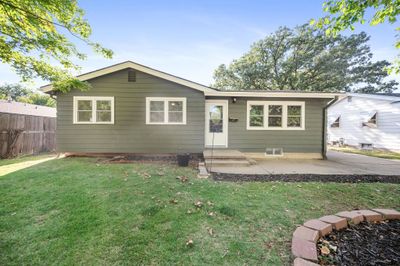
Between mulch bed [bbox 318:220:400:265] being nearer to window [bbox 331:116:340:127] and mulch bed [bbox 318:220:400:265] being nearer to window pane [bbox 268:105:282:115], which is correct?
window pane [bbox 268:105:282:115]

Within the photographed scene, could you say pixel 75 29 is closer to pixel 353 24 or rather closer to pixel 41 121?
pixel 353 24

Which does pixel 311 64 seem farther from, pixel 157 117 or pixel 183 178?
pixel 183 178

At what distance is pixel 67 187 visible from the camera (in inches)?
167

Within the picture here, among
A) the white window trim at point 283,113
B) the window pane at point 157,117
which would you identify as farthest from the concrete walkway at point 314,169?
the window pane at point 157,117

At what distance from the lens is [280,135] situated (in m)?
8.85

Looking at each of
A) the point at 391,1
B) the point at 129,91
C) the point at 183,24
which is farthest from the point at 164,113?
the point at 391,1

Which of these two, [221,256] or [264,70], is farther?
[264,70]

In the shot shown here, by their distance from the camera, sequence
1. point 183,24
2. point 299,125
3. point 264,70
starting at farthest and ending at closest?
point 264,70
point 183,24
point 299,125

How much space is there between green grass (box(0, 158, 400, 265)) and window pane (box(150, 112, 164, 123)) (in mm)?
3716

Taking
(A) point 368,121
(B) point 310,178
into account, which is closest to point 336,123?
(A) point 368,121

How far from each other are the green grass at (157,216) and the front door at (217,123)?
4081 mm

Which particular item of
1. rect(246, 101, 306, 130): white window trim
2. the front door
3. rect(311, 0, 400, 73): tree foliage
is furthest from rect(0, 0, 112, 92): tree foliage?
rect(246, 101, 306, 130): white window trim

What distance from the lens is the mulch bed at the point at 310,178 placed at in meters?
5.16

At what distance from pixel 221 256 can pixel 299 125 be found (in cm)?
819
